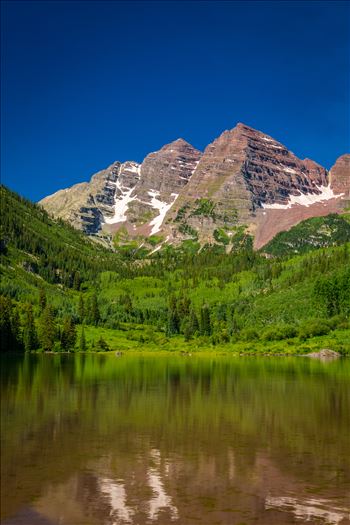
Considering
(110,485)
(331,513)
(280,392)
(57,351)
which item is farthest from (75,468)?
(57,351)

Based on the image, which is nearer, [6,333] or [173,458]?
→ [173,458]

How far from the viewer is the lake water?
25.2 meters

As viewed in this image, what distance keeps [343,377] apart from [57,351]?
120m

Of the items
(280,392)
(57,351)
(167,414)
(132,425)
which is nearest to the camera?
(132,425)

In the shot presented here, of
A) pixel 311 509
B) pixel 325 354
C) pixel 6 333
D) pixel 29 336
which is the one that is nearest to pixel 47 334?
pixel 29 336

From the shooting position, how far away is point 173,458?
34812 millimetres

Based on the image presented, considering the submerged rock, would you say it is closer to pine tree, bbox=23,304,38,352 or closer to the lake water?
pine tree, bbox=23,304,38,352

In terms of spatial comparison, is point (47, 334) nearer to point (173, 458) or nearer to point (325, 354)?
point (325, 354)

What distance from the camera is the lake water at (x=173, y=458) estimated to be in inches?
994

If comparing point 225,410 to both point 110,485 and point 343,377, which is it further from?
point 343,377

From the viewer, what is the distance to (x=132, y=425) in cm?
4603

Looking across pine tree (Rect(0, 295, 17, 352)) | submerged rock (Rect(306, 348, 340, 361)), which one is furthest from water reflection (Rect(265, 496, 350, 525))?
pine tree (Rect(0, 295, 17, 352))

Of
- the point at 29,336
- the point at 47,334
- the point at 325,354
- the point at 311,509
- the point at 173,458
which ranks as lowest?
the point at 311,509

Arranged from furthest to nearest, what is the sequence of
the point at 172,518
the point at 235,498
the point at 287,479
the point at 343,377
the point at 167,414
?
Result: the point at 343,377 → the point at 167,414 → the point at 287,479 → the point at 235,498 → the point at 172,518
